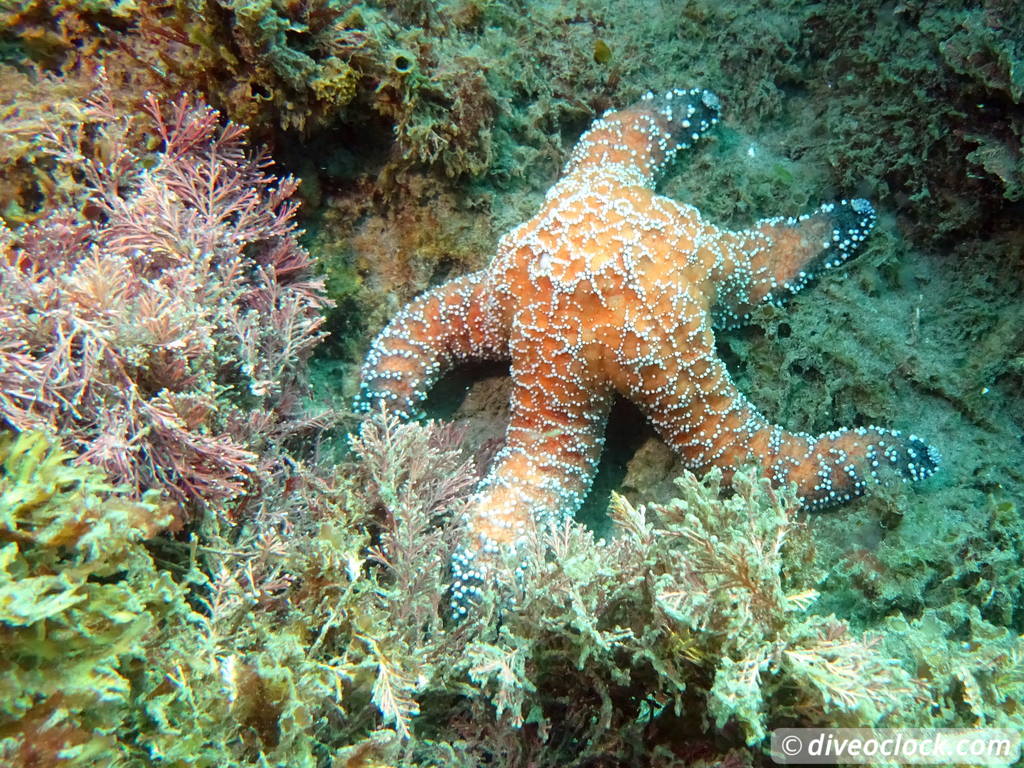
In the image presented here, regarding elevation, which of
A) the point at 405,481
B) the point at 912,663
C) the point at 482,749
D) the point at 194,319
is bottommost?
the point at 482,749

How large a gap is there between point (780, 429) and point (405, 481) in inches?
94.8

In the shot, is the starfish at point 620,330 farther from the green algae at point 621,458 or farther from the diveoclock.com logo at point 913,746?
the diveoclock.com logo at point 913,746

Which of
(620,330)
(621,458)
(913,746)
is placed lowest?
(913,746)

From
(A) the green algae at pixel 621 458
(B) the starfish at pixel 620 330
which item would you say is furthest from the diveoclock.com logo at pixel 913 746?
(B) the starfish at pixel 620 330

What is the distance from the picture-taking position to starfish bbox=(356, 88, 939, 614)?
12.0 ft

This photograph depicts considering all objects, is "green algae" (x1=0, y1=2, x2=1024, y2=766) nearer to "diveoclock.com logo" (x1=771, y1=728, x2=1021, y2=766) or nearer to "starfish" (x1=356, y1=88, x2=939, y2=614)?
"diveoclock.com logo" (x1=771, y1=728, x2=1021, y2=766)

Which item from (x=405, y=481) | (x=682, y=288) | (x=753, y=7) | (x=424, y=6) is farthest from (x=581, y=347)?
(x=753, y=7)

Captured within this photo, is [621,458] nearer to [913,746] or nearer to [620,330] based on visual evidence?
[620,330]

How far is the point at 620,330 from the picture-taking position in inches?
144

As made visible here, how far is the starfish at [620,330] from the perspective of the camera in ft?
12.0

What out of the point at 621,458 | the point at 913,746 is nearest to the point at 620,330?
the point at 621,458

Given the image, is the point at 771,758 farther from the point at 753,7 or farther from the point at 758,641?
the point at 753,7

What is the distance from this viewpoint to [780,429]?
154 inches

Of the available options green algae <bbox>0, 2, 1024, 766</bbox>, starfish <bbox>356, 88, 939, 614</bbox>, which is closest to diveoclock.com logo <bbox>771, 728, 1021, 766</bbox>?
green algae <bbox>0, 2, 1024, 766</bbox>
